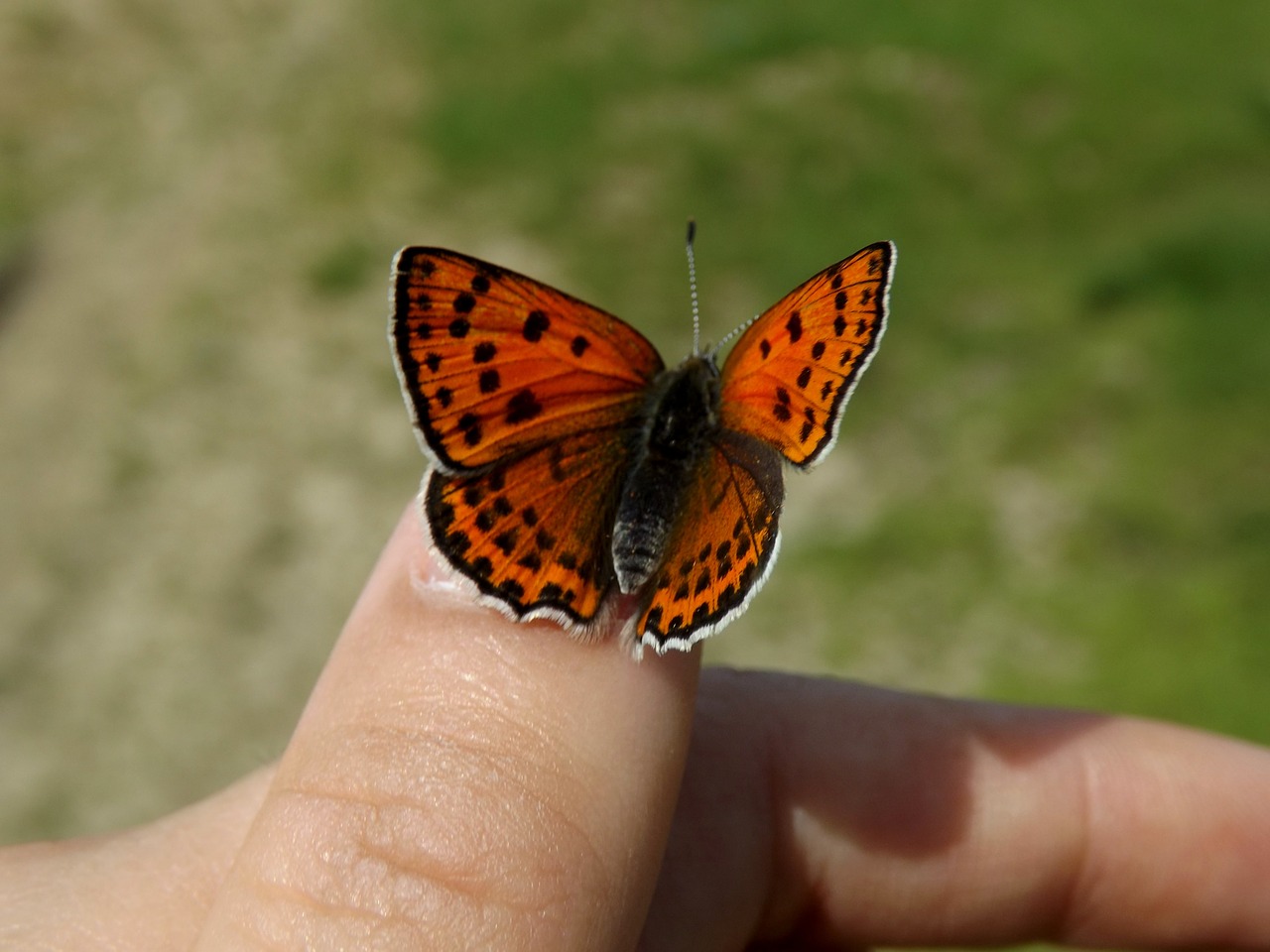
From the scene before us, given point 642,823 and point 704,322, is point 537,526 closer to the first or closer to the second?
point 642,823

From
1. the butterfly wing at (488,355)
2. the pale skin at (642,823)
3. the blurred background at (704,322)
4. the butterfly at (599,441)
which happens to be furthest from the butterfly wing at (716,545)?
the blurred background at (704,322)

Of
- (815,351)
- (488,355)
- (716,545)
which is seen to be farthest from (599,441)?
(815,351)

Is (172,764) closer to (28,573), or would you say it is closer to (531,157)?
(28,573)

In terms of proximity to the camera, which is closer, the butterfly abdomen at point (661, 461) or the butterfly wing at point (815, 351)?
the butterfly wing at point (815, 351)

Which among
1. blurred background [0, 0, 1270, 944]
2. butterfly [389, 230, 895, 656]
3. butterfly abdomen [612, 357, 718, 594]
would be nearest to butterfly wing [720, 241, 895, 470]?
butterfly [389, 230, 895, 656]

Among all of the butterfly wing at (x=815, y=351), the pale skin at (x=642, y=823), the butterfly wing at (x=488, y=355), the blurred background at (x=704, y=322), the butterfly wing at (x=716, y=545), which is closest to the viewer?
the pale skin at (x=642, y=823)

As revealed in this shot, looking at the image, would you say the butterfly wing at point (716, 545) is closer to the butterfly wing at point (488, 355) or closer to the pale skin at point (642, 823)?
the pale skin at point (642, 823)

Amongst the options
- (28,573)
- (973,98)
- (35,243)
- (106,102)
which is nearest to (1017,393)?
(973,98)
